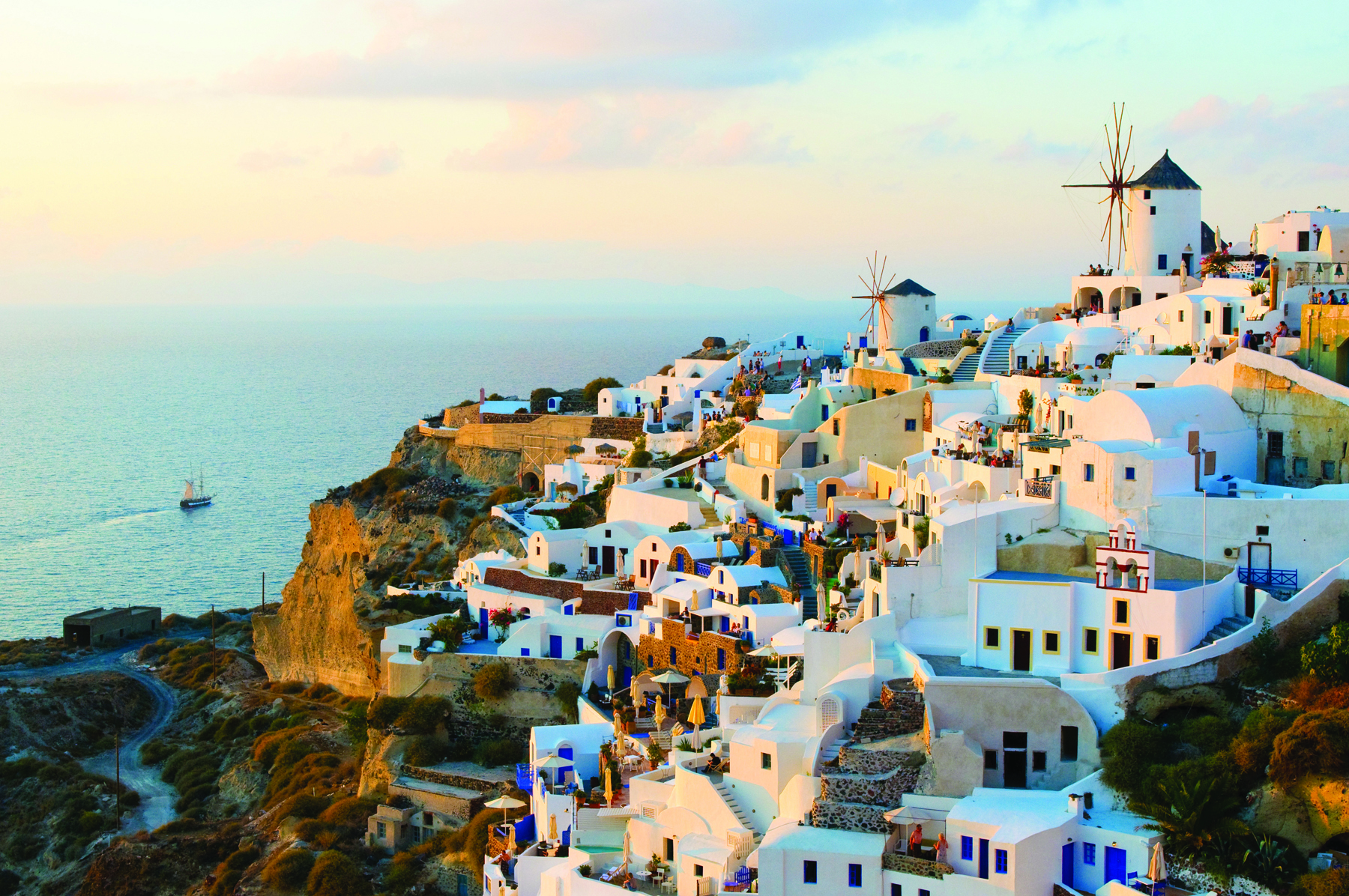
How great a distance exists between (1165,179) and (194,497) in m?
69.5

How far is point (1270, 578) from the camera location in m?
27.0

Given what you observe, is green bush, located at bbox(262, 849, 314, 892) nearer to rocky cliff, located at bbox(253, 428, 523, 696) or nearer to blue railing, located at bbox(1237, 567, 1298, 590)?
rocky cliff, located at bbox(253, 428, 523, 696)

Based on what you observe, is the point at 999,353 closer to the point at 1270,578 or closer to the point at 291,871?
the point at 1270,578

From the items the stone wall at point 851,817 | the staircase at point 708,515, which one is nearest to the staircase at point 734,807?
the stone wall at point 851,817

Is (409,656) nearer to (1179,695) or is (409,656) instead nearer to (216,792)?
(216,792)

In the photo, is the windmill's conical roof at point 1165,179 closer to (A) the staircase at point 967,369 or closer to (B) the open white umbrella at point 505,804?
(A) the staircase at point 967,369

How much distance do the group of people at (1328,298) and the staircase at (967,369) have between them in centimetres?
1070

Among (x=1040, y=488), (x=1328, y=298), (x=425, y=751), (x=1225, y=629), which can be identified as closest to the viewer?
(x=1225, y=629)

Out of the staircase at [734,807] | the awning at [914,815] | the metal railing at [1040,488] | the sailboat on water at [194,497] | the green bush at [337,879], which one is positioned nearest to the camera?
the awning at [914,815]

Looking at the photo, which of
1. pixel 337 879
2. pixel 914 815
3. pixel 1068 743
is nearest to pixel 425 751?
pixel 337 879

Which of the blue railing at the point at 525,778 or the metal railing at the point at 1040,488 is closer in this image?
the metal railing at the point at 1040,488

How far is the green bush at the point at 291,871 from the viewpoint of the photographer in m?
33.0

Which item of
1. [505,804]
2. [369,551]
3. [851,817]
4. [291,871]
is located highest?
[851,817]

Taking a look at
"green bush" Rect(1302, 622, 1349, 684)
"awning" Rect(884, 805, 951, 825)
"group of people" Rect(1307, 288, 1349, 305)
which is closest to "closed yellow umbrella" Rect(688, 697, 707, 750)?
"awning" Rect(884, 805, 951, 825)
